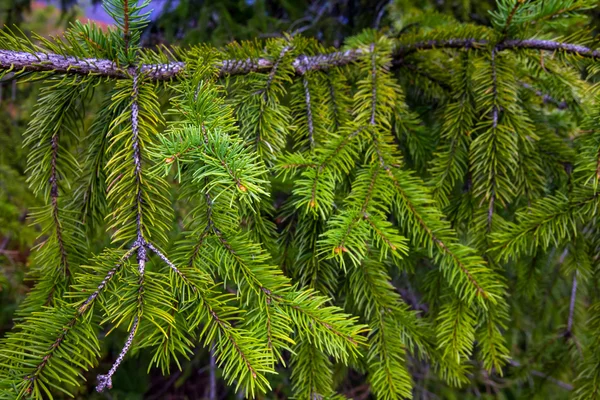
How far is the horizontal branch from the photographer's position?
2.40 ft

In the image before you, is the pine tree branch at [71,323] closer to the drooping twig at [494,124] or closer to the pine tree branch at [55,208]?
the pine tree branch at [55,208]

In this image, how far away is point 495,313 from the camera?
1.00 meters

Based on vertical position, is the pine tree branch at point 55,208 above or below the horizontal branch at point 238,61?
below

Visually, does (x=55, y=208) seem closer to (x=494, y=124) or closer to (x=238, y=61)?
(x=238, y=61)

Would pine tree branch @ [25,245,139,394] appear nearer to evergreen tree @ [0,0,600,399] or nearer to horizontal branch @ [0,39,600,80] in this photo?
evergreen tree @ [0,0,600,399]

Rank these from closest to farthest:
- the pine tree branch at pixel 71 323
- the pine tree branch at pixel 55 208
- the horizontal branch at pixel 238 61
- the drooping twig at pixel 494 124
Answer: the pine tree branch at pixel 71 323, the horizontal branch at pixel 238 61, the pine tree branch at pixel 55 208, the drooping twig at pixel 494 124

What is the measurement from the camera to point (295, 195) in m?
0.92

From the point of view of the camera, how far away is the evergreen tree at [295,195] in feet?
2.20

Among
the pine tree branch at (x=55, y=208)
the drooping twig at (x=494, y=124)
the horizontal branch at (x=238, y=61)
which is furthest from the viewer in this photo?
the drooping twig at (x=494, y=124)

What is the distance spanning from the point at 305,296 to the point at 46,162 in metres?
0.64

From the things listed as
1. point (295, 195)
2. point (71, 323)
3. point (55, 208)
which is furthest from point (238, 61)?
point (71, 323)

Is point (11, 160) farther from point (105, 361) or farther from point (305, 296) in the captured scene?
point (305, 296)

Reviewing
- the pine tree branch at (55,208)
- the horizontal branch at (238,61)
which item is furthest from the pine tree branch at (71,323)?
the horizontal branch at (238,61)

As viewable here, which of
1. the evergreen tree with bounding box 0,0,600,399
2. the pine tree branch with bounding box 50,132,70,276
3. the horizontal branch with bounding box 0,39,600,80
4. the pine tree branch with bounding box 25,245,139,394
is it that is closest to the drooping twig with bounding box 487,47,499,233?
the evergreen tree with bounding box 0,0,600,399
